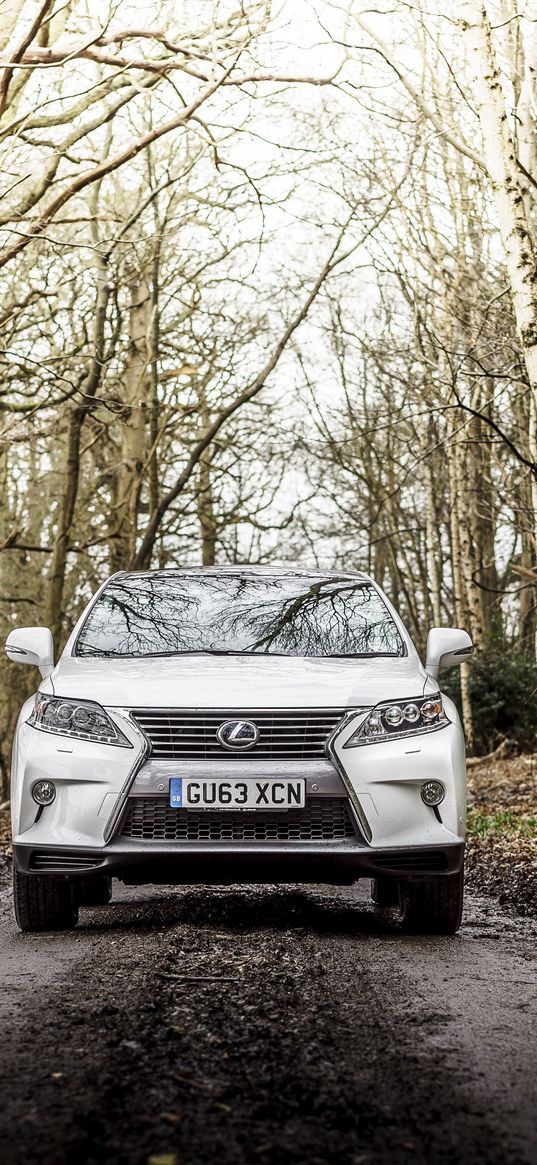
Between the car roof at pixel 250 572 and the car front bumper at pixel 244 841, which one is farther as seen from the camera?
the car roof at pixel 250 572

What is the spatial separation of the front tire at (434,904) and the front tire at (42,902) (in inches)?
65.0

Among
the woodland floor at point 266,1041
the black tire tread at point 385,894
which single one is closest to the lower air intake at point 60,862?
the woodland floor at point 266,1041

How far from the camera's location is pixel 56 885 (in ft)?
20.8

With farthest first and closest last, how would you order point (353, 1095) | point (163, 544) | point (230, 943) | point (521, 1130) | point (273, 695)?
point (163, 544) → point (273, 695) → point (230, 943) → point (353, 1095) → point (521, 1130)

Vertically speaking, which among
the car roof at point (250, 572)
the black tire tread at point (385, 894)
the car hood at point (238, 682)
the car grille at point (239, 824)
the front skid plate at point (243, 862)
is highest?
the car roof at point (250, 572)

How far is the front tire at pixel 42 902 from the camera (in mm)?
6297

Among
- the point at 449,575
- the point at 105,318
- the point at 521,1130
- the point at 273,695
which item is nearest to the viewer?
the point at 521,1130

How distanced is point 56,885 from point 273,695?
142cm

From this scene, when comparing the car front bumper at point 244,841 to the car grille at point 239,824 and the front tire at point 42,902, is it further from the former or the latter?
the front tire at point 42,902

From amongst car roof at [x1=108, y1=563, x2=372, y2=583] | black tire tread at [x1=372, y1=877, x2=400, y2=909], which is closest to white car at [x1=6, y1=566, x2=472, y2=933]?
black tire tread at [x1=372, y1=877, x2=400, y2=909]

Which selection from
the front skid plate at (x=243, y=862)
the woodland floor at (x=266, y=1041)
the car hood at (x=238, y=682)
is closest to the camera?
the woodland floor at (x=266, y=1041)

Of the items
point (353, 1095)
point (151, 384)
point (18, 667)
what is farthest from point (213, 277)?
point (353, 1095)

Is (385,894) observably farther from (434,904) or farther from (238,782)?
(238,782)

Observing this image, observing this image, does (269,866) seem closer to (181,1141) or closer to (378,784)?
(378,784)
